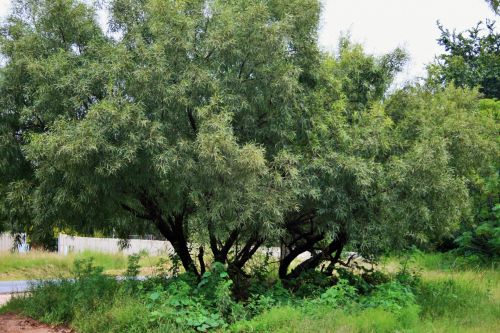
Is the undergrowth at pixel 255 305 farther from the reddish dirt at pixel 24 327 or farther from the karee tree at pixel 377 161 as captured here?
the karee tree at pixel 377 161

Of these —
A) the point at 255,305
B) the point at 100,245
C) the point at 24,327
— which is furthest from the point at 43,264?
the point at 255,305

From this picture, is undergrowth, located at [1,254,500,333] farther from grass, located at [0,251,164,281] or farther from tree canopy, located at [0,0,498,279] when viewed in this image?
grass, located at [0,251,164,281]

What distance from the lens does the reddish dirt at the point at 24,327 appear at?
10.2 meters

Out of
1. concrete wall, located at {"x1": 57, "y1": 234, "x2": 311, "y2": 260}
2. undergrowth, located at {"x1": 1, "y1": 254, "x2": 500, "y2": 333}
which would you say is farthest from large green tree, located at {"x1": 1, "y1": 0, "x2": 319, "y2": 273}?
concrete wall, located at {"x1": 57, "y1": 234, "x2": 311, "y2": 260}

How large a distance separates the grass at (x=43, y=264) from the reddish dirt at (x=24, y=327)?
Result: 10.3 meters

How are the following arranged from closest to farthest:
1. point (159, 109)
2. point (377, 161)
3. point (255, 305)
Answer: point (159, 109)
point (255, 305)
point (377, 161)

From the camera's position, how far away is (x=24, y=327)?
10523 millimetres

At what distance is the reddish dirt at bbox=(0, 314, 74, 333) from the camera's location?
33.4ft

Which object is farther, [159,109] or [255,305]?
[255,305]

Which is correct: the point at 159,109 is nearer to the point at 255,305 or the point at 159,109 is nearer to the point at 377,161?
the point at 255,305

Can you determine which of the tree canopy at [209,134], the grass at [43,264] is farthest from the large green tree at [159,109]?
the grass at [43,264]

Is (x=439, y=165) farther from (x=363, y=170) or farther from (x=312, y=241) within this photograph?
(x=312, y=241)

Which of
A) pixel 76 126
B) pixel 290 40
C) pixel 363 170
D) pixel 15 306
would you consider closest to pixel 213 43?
pixel 290 40

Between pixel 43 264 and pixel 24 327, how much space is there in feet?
45.5
